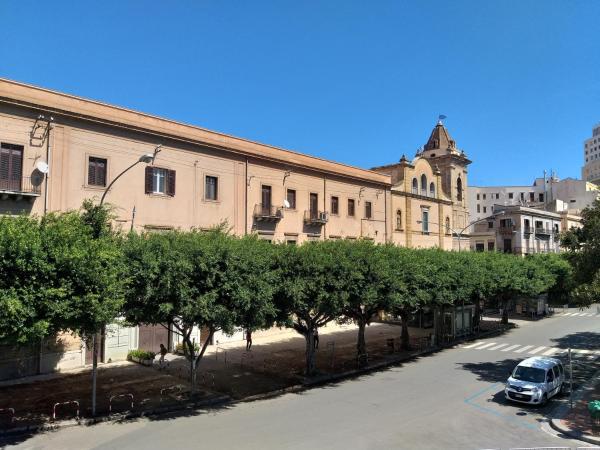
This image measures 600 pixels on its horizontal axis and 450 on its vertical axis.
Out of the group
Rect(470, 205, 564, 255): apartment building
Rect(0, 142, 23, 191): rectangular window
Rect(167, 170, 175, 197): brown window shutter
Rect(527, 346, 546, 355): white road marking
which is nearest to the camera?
Rect(0, 142, 23, 191): rectangular window

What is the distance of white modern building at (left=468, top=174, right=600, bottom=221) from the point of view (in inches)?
3612

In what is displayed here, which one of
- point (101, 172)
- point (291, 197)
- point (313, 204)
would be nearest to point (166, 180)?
point (101, 172)

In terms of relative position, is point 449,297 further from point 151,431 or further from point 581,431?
point 151,431

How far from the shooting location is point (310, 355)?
24516 mm

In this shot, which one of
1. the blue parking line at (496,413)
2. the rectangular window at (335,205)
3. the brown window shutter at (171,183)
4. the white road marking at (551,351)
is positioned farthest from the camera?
the rectangular window at (335,205)

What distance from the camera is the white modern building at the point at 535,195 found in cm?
9175

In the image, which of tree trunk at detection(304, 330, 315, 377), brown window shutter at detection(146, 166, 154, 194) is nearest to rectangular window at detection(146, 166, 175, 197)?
brown window shutter at detection(146, 166, 154, 194)

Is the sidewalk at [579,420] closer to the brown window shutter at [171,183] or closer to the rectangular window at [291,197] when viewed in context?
the rectangular window at [291,197]

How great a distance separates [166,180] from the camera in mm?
29109

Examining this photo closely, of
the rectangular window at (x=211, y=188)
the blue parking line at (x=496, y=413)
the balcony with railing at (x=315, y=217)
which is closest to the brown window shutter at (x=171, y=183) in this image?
the rectangular window at (x=211, y=188)

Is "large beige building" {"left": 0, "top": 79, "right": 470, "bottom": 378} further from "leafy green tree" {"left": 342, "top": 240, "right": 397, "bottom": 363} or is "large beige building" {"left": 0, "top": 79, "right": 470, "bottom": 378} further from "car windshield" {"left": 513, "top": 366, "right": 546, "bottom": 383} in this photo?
"car windshield" {"left": 513, "top": 366, "right": 546, "bottom": 383}

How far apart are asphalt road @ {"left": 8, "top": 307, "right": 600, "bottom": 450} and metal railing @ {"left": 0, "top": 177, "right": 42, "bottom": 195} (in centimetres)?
1198

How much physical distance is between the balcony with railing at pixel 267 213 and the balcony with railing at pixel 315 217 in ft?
8.76

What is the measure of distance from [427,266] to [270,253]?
11015 mm
